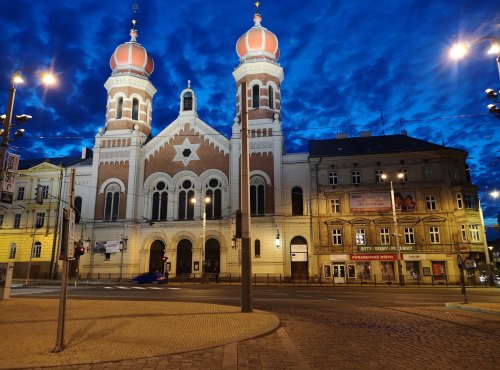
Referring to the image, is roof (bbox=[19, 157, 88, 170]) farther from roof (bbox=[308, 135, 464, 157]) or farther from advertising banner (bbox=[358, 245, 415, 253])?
advertising banner (bbox=[358, 245, 415, 253])

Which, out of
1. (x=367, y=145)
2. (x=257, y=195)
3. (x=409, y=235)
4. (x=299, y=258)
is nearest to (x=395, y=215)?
(x=409, y=235)

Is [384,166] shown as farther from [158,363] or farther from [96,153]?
[158,363]

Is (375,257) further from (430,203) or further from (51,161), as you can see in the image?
(51,161)

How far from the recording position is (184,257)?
1607 inches

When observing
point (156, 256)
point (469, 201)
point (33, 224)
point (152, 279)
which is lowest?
point (152, 279)

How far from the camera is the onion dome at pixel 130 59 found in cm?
4647

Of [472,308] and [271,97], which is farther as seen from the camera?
[271,97]

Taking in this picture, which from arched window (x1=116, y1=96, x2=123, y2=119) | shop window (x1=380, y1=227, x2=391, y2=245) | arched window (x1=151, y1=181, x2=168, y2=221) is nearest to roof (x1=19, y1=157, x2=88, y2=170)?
arched window (x1=116, y1=96, x2=123, y2=119)

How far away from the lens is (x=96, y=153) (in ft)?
147

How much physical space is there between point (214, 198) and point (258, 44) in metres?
17.9

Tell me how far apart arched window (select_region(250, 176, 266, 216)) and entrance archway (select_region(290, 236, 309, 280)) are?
4.59 metres

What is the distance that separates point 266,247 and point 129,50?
92.9 ft

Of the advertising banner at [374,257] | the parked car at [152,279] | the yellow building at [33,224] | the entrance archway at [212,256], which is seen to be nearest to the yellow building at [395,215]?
the advertising banner at [374,257]

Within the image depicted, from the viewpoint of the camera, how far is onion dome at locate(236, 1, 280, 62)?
4366 centimetres
